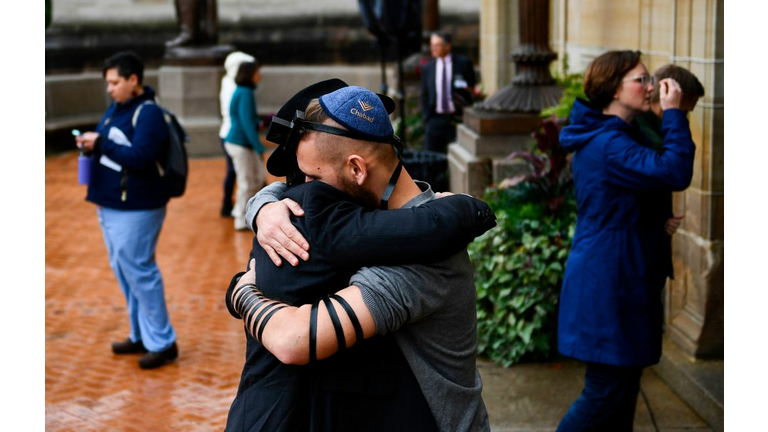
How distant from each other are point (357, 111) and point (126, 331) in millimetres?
5733

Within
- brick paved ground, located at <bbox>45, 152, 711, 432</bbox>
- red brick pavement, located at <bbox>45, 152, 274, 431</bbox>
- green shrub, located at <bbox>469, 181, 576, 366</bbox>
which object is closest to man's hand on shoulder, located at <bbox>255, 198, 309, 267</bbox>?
brick paved ground, located at <bbox>45, 152, 711, 432</bbox>

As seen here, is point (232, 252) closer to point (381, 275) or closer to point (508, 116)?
point (508, 116)

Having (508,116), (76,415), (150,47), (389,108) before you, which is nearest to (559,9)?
(508,116)

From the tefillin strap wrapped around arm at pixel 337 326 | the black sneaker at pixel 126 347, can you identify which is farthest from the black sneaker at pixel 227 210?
the tefillin strap wrapped around arm at pixel 337 326

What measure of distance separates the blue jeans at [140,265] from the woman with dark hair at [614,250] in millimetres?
3289

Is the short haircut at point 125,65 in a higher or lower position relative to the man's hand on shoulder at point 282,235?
higher

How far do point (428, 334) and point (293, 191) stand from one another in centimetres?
51

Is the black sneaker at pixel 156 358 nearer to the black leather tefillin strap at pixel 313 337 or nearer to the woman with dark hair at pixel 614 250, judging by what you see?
the woman with dark hair at pixel 614 250

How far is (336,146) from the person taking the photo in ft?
8.21

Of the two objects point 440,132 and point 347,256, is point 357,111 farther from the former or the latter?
point 440,132

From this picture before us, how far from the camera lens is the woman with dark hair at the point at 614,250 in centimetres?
419

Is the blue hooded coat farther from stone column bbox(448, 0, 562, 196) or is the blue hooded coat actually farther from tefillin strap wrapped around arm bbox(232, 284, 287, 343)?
stone column bbox(448, 0, 562, 196)

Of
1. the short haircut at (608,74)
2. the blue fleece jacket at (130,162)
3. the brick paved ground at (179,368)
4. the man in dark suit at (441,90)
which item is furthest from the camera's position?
the man in dark suit at (441,90)

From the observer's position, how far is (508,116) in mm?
7941
